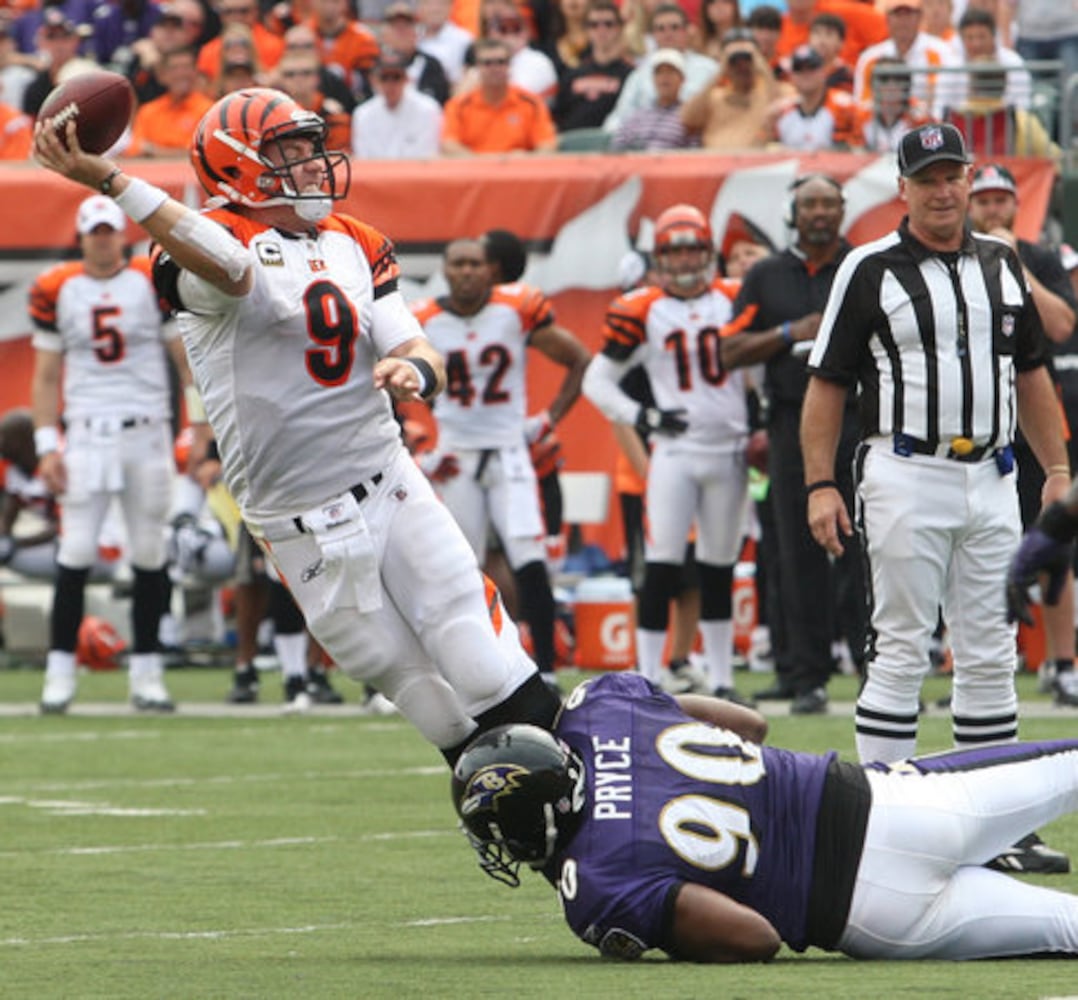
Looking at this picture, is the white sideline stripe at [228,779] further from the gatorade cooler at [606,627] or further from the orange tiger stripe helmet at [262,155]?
the gatorade cooler at [606,627]

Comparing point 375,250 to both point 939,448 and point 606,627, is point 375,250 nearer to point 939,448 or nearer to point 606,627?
point 939,448

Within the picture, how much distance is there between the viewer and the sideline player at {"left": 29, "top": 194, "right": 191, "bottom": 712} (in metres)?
12.4

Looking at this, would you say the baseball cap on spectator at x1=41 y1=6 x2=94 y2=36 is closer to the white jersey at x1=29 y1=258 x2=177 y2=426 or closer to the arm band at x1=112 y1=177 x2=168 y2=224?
the white jersey at x1=29 y1=258 x2=177 y2=426

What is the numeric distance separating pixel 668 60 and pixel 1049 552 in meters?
11.9

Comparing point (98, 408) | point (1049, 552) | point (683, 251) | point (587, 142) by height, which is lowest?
point (98, 408)

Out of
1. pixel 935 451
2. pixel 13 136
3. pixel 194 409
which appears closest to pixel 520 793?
pixel 935 451

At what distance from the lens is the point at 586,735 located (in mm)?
5922

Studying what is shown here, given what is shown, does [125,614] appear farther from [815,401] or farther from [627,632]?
[815,401]

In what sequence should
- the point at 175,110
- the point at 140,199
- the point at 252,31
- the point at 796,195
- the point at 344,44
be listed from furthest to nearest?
the point at 252,31, the point at 344,44, the point at 175,110, the point at 796,195, the point at 140,199

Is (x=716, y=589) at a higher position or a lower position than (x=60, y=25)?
lower

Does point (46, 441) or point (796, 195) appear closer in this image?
point (796, 195)

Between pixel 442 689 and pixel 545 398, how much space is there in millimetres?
9013

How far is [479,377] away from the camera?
1259 centimetres

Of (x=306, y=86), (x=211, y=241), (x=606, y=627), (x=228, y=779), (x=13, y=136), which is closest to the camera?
(x=211, y=241)
